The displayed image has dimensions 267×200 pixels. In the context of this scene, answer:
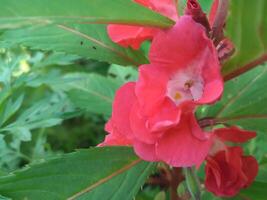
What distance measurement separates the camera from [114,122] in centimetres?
71

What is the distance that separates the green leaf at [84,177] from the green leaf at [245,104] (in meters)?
0.15

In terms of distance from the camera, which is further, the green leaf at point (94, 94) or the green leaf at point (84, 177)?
the green leaf at point (94, 94)

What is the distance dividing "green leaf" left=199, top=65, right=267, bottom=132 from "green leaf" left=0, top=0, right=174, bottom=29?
247mm

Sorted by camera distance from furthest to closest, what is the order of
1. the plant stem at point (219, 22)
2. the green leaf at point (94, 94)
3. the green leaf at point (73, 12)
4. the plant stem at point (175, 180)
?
the green leaf at point (94, 94) < the plant stem at point (175, 180) < the plant stem at point (219, 22) < the green leaf at point (73, 12)

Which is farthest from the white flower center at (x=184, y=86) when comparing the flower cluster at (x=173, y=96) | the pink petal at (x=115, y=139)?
the pink petal at (x=115, y=139)

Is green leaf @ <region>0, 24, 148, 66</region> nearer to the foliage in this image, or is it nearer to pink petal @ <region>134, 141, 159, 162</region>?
the foliage

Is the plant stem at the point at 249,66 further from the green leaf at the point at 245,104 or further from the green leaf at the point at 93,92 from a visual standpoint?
the green leaf at the point at 93,92

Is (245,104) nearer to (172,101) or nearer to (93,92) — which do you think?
(172,101)

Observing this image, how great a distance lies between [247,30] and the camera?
24.7 inches

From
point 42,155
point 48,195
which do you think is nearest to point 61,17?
point 48,195

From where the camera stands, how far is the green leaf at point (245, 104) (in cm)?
81

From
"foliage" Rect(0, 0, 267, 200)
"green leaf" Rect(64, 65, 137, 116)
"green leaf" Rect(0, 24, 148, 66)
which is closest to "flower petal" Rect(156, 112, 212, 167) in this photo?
"foliage" Rect(0, 0, 267, 200)

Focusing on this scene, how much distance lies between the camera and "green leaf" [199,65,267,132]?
0.81 metres

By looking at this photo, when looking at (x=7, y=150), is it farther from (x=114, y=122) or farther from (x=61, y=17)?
(x=61, y=17)
